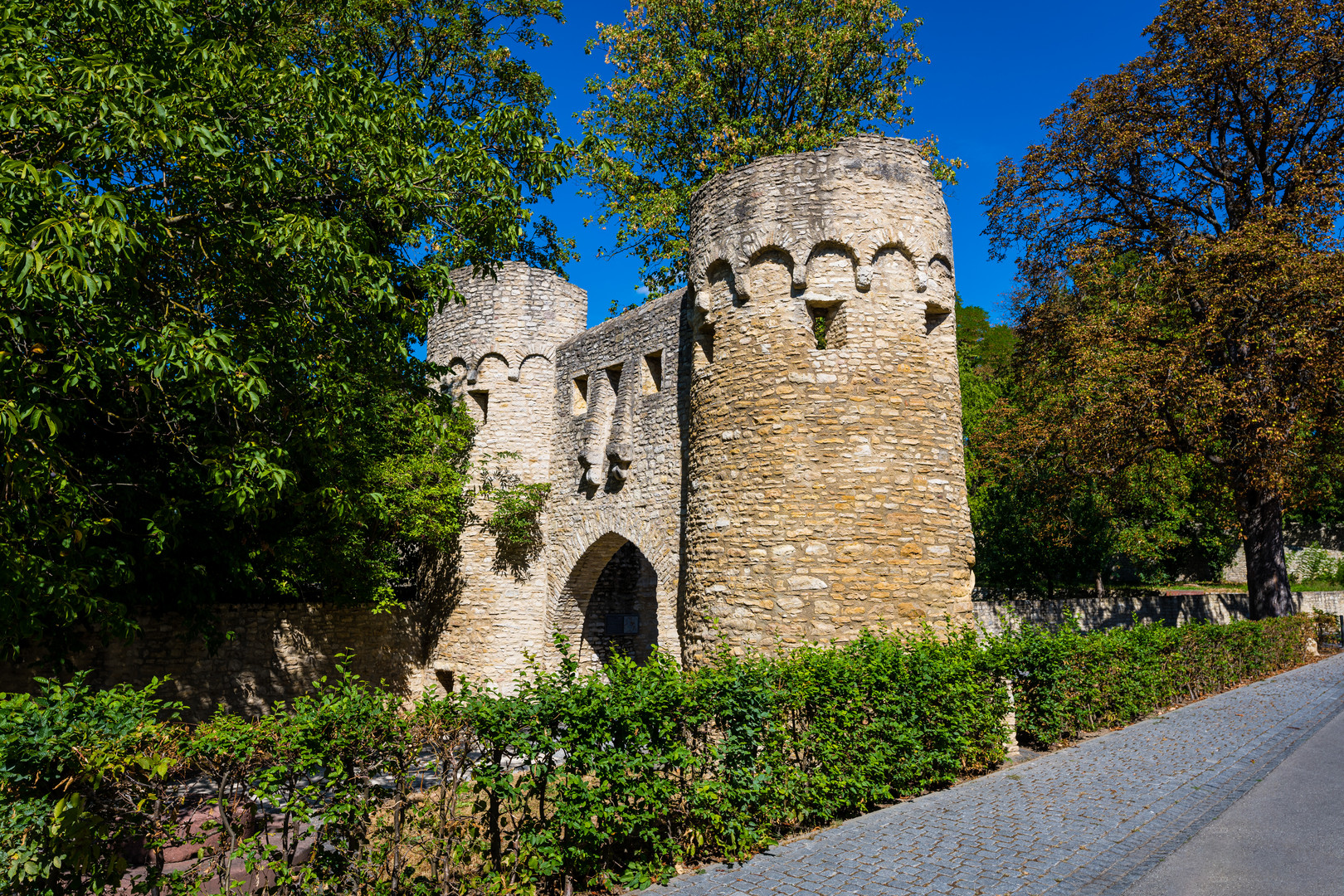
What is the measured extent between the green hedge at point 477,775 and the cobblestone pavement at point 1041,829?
0.33 meters

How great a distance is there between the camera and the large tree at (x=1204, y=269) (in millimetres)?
12828

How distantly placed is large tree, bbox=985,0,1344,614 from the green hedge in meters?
9.55

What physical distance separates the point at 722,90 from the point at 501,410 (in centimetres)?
992

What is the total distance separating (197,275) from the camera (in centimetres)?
644

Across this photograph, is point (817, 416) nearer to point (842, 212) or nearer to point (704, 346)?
point (704, 346)

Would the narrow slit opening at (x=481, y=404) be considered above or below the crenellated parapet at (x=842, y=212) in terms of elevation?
below

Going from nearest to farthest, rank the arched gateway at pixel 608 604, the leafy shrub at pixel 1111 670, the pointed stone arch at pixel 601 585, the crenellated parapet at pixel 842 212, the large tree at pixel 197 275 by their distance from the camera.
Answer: the large tree at pixel 197 275 → the leafy shrub at pixel 1111 670 → the crenellated parapet at pixel 842 212 → the pointed stone arch at pixel 601 585 → the arched gateway at pixel 608 604

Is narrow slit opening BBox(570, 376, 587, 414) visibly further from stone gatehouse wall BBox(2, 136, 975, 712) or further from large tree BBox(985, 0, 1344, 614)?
large tree BBox(985, 0, 1344, 614)

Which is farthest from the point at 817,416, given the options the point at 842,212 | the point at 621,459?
the point at 621,459

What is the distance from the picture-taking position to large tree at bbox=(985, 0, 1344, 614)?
1283 centimetres

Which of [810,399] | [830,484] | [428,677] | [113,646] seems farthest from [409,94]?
[428,677]

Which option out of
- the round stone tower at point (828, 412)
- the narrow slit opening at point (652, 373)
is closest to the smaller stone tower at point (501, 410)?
the narrow slit opening at point (652, 373)

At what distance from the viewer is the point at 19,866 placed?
3.26 m

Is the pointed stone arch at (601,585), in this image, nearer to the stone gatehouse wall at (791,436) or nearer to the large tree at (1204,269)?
the stone gatehouse wall at (791,436)
